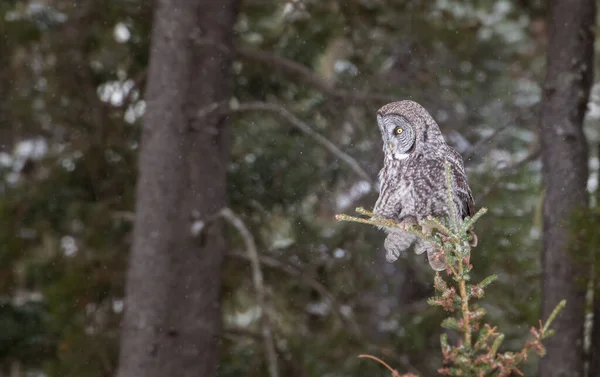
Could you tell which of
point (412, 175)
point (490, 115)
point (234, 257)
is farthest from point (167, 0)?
point (412, 175)

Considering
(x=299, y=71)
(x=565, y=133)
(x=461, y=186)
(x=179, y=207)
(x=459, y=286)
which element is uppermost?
(x=299, y=71)

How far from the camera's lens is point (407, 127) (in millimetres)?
1261

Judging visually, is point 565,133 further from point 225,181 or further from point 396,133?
point 396,133

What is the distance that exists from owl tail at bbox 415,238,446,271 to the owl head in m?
0.18

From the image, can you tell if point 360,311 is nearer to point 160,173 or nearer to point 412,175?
point 160,173

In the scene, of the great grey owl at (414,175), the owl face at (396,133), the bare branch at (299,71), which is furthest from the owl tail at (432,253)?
the bare branch at (299,71)

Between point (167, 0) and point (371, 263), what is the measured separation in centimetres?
217

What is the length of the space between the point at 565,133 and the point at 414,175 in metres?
2.58

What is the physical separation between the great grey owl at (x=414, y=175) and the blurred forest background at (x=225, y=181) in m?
2.45

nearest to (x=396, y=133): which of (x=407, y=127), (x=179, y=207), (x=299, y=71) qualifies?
Result: (x=407, y=127)

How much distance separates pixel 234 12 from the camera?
5.20m

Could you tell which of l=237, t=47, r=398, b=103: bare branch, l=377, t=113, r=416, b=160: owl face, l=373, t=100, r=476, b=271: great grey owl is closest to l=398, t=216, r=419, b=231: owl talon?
l=373, t=100, r=476, b=271: great grey owl

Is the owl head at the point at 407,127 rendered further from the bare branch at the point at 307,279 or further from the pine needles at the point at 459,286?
the bare branch at the point at 307,279

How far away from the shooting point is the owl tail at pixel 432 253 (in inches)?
52.2
